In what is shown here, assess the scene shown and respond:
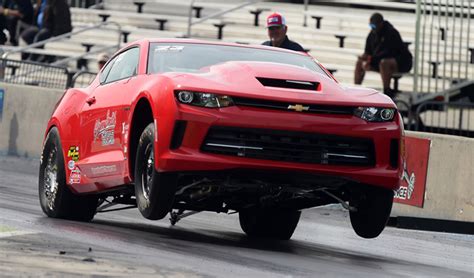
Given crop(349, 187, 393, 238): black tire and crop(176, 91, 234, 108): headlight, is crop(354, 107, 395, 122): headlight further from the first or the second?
crop(176, 91, 234, 108): headlight

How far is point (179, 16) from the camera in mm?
28891

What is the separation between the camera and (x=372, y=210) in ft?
34.6

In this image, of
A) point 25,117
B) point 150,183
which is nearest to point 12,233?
point 150,183

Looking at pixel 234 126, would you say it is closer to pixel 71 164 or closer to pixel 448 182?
pixel 71 164

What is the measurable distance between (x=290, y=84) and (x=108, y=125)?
164 cm

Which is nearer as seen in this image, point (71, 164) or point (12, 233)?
point (12, 233)

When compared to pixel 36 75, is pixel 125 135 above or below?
above

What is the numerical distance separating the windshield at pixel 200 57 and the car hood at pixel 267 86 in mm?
342

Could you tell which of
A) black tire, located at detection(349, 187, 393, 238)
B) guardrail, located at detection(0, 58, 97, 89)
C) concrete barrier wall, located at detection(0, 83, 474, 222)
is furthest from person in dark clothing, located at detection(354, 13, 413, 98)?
black tire, located at detection(349, 187, 393, 238)

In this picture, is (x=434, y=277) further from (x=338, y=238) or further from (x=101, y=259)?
(x=338, y=238)

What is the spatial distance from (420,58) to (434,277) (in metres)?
13.3

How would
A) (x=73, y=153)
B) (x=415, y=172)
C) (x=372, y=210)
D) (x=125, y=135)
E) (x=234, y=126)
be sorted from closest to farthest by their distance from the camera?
(x=234, y=126) → (x=372, y=210) → (x=125, y=135) → (x=73, y=153) → (x=415, y=172)

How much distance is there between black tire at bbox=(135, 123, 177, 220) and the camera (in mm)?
9945

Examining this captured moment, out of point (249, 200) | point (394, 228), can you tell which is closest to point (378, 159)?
point (249, 200)
